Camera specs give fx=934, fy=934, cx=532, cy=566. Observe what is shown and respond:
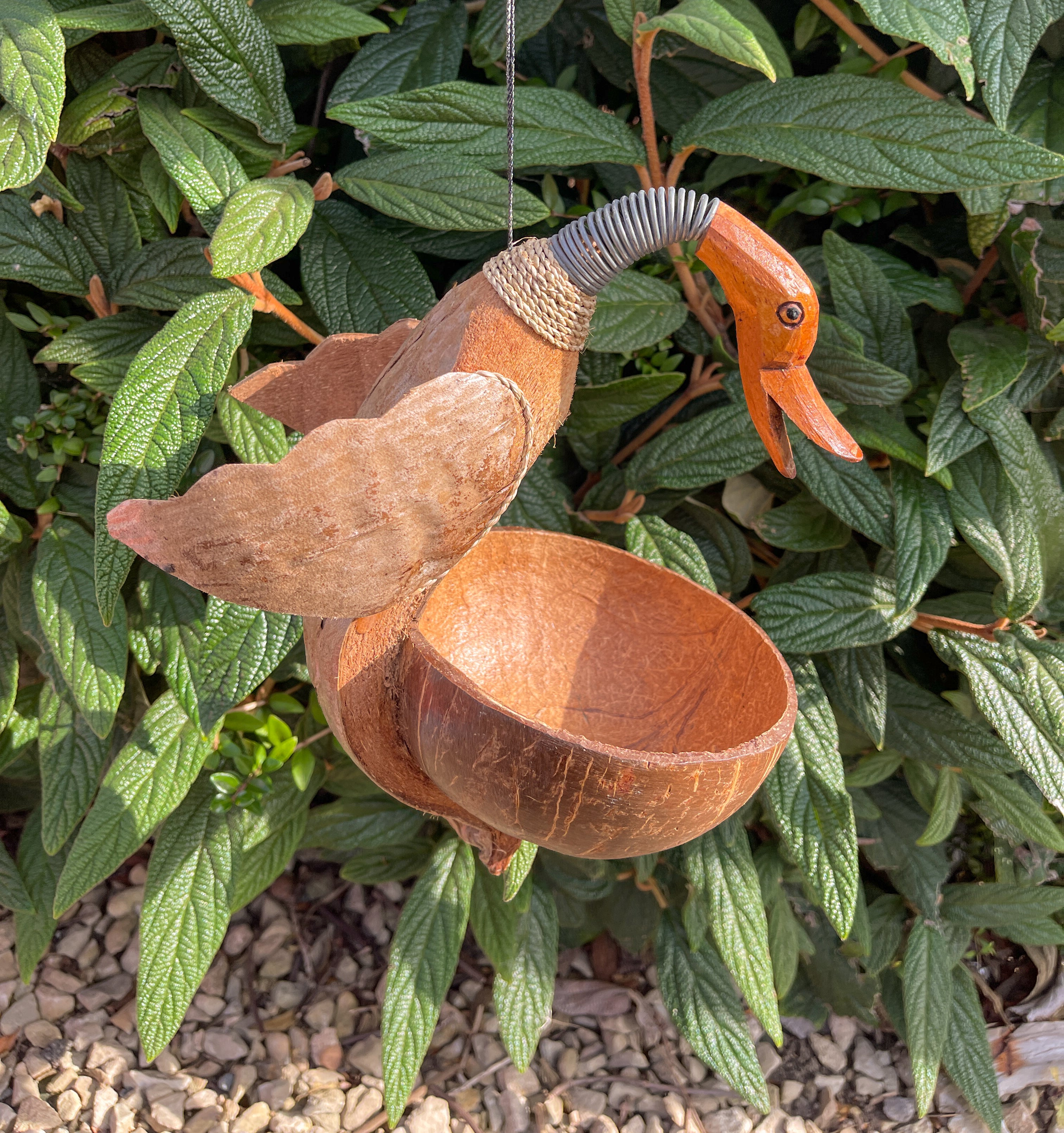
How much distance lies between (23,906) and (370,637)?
0.68 m

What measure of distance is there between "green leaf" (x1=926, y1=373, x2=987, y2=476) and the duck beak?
1.31ft

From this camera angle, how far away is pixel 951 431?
82 cm

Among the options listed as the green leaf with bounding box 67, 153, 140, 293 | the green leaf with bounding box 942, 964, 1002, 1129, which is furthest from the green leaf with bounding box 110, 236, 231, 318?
the green leaf with bounding box 942, 964, 1002, 1129

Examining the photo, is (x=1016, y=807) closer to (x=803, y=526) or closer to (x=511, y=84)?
(x=803, y=526)

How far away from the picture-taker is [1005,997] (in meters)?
1.24

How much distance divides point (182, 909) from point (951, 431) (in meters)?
0.82

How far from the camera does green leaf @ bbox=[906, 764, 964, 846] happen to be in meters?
0.96

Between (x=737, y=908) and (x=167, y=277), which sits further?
(x=737, y=908)

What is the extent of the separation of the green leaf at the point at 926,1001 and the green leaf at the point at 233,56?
42.2 inches

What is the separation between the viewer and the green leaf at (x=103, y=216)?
768 millimetres

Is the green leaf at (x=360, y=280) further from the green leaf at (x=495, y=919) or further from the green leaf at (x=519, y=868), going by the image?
the green leaf at (x=495, y=919)

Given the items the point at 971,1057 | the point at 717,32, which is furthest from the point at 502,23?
the point at 971,1057

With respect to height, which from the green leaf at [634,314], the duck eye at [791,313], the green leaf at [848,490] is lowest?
the green leaf at [848,490]

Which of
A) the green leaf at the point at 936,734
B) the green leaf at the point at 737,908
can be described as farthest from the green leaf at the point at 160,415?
the green leaf at the point at 936,734
